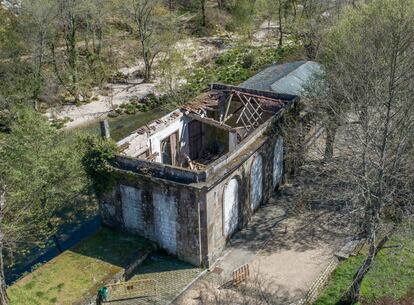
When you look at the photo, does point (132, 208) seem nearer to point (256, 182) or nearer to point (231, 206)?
point (231, 206)

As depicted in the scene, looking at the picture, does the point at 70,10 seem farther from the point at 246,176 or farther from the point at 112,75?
the point at 246,176

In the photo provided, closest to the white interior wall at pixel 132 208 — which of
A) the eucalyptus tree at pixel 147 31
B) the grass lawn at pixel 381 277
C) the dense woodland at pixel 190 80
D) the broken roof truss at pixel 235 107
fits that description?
the dense woodland at pixel 190 80

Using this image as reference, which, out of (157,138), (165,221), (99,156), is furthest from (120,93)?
(165,221)

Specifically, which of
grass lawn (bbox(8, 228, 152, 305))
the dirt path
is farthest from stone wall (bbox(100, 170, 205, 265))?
the dirt path

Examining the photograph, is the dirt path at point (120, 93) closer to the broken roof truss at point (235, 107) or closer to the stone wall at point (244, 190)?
the broken roof truss at point (235, 107)

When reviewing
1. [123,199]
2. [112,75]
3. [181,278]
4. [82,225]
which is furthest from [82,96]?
[181,278]

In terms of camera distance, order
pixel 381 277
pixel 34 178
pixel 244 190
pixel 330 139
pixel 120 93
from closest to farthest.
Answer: pixel 381 277 < pixel 34 178 < pixel 244 190 < pixel 330 139 < pixel 120 93

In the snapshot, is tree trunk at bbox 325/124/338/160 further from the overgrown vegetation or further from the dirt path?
the dirt path
